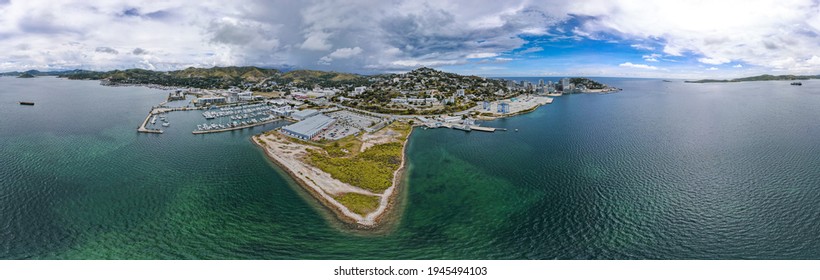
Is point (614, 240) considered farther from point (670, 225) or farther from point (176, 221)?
point (176, 221)

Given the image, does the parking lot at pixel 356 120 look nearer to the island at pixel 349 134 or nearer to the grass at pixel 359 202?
the island at pixel 349 134

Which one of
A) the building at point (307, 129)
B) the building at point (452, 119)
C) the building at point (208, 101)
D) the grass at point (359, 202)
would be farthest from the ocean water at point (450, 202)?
the building at point (208, 101)

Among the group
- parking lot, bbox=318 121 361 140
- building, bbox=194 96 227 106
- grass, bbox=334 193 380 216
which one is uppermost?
building, bbox=194 96 227 106

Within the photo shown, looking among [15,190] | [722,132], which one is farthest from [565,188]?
[15,190]

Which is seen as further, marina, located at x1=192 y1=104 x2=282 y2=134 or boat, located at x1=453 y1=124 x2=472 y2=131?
boat, located at x1=453 y1=124 x2=472 y2=131

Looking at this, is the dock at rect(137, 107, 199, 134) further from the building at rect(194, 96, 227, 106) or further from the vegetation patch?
the vegetation patch

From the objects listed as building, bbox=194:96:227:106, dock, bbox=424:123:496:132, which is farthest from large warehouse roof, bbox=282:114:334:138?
building, bbox=194:96:227:106
